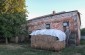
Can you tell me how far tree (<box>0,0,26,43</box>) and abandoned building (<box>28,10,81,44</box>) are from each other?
291 cm

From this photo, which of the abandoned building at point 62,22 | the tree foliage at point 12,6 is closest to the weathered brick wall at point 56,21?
the abandoned building at point 62,22

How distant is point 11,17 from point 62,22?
7.51 m

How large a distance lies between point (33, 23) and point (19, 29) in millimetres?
3887

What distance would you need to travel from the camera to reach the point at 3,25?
26266 millimetres

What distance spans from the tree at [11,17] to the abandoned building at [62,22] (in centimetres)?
291

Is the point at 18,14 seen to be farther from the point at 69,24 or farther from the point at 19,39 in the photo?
the point at 69,24

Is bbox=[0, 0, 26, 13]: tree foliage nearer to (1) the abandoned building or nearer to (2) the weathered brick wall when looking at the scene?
(2) the weathered brick wall

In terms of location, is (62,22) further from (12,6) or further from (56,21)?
(12,6)

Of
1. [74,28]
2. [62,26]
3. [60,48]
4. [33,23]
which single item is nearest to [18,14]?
[33,23]

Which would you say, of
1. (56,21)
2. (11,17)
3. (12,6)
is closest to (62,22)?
(56,21)

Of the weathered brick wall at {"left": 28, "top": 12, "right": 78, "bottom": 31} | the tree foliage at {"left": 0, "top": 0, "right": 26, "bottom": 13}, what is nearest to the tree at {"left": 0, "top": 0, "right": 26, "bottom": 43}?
the tree foliage at {"left": 0, "top": 0, "right": 26, "bottom": 13}

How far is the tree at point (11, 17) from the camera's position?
2639 cm

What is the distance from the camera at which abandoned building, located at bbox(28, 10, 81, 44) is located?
26109 mm

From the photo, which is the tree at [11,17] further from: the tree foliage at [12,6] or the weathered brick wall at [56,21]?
the weathered brick wall at [56,21]
